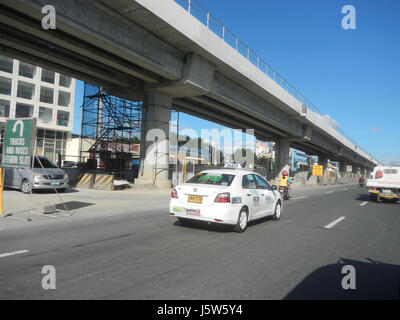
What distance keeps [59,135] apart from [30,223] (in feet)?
148

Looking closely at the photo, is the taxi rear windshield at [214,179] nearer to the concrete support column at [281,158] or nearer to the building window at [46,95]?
the concrete support column at [281,158]

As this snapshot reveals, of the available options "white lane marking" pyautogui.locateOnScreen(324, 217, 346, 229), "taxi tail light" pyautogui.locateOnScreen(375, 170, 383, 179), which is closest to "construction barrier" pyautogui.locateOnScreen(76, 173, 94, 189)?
"white lane marking" pyautogui.locateOnScreen(324, 217, 346, 229)

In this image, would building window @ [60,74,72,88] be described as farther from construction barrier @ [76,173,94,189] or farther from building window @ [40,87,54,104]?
construction barrier @ [76,173,94,189]

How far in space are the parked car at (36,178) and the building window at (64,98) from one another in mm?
38317

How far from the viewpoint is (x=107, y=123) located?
85.4ft

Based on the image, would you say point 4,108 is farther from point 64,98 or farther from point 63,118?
point 64,98

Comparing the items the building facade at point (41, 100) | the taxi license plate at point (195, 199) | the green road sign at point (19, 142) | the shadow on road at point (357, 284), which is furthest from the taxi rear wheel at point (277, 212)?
the building facade at point (41, 100)

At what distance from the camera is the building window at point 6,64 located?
141 feet

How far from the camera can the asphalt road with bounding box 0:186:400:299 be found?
3.82 metres

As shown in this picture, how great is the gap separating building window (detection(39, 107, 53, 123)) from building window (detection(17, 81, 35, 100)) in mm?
2366

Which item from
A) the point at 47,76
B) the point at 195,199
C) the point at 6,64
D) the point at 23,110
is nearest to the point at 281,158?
the point at 47,76

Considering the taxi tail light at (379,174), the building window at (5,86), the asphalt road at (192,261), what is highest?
the building window at (5,86)

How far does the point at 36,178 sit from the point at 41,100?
1517 inches

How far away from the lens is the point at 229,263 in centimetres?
503
